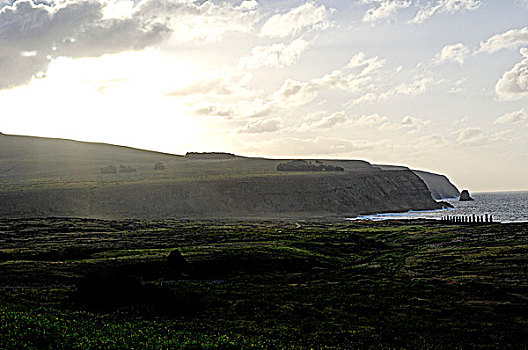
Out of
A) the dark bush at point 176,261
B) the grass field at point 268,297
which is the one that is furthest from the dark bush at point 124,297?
the dark bush at point 176,261

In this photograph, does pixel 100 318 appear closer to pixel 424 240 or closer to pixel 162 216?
pixel 424 240

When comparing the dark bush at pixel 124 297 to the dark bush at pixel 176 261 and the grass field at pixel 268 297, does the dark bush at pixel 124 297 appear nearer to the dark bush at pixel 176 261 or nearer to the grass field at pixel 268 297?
the grass field at pixel 268 297

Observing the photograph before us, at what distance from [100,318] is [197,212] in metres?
151

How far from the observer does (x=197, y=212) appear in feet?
607

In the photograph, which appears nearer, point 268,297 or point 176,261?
point 268,297

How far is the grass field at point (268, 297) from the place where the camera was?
30062 mm

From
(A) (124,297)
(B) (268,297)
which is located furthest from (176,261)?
(B) (268,297)

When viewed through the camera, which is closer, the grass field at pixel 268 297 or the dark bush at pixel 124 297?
the grass field at pixel 268 297

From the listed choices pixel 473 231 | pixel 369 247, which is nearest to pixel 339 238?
pixel 369 247

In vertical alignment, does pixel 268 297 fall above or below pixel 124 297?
below

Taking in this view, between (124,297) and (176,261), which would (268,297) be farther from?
(176,261)

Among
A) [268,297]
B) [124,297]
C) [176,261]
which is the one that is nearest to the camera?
[124,297]

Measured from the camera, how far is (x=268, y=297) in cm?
4453

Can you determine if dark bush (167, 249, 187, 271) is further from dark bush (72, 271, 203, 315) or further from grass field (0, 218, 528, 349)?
dark bush (72, 271, 203, 315)
